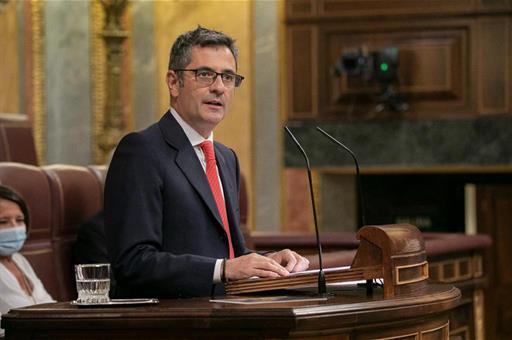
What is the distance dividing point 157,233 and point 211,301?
0.29m

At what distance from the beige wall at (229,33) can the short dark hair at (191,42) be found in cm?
595

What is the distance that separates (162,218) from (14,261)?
3.86 feet

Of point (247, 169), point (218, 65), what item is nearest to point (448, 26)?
point (247, 169)

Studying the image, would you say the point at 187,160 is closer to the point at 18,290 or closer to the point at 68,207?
the point at 18,290

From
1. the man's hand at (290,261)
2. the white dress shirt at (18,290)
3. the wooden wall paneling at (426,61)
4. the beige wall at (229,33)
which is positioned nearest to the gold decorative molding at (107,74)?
the beige wall at (229,33)

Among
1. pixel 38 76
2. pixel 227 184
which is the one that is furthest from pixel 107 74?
pixel 227 184

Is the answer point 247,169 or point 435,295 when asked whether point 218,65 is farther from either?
point 247,169

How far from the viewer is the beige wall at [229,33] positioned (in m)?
9.03

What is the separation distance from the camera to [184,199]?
9.70ft

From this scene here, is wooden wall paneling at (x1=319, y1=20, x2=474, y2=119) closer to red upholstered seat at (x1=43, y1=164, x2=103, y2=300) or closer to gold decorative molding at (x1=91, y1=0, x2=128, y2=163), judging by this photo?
gold decorative molding at (x1=91, y1=0, x2=128, y2=163)

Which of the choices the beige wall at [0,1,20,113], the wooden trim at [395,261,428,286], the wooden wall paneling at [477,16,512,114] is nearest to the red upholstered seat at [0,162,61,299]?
the wooden trim at [395,261,428,286]

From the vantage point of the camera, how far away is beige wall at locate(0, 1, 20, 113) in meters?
7.90

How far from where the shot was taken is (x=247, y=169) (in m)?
A: 9.09

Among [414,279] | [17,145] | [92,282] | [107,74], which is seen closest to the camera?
[92,282]
